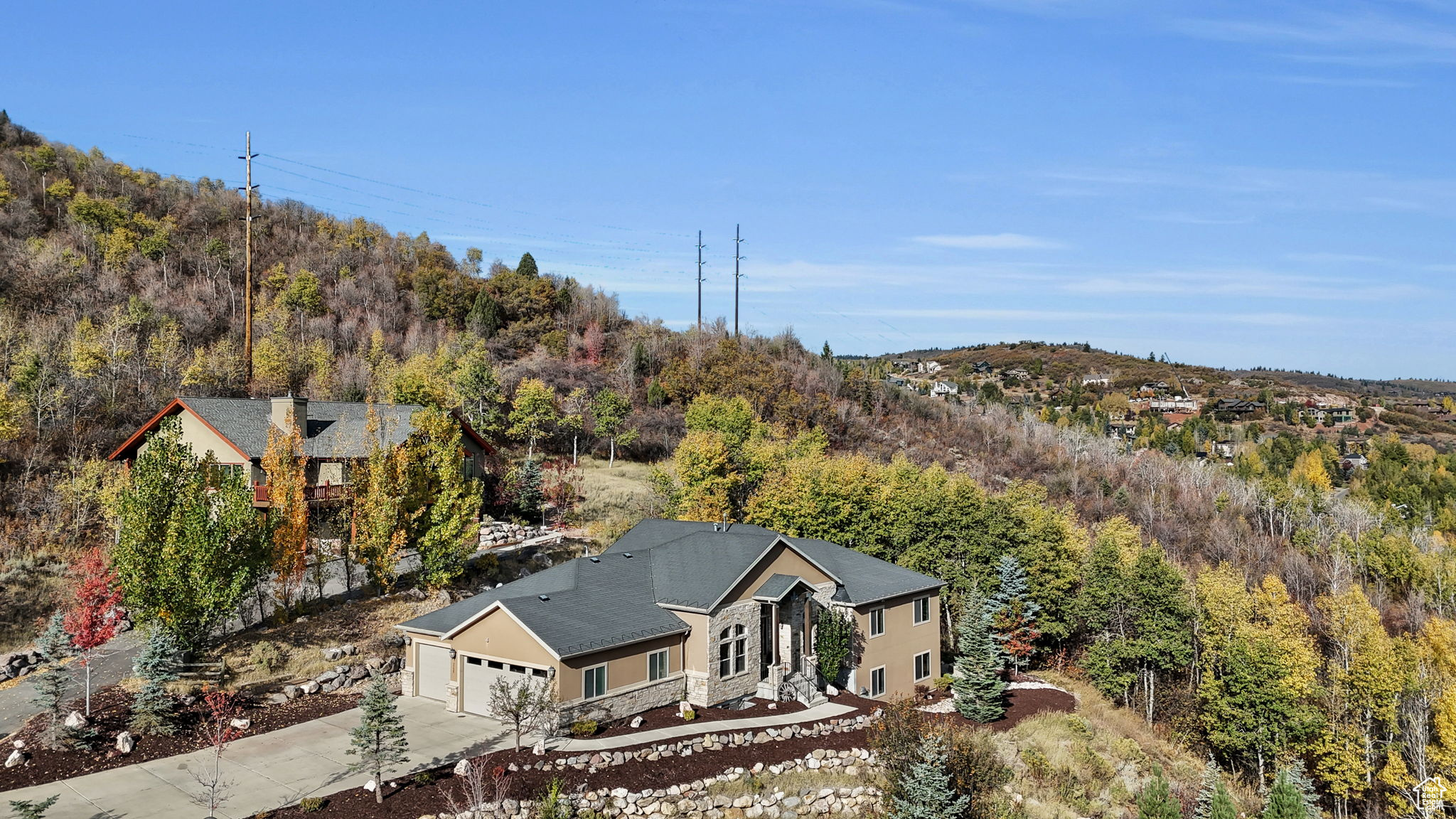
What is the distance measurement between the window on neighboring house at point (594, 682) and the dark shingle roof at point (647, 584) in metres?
0.64

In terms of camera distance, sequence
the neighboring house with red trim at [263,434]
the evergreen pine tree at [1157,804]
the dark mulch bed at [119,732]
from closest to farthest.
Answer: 1. the dark mulch bed at [119,732]
2. the evergreen pine tree at [1157,804]
3. the neighboring house with red trim at [263,434]

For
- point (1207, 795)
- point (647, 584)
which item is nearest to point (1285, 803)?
point (1207, 795)

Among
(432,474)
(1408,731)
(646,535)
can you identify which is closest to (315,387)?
(432,474)

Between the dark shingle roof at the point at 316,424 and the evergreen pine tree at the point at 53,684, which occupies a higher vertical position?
the dark shingle roof at the point at 316,424

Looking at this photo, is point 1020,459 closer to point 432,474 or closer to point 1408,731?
point 1408,731

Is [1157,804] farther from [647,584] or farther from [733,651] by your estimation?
[647,584]

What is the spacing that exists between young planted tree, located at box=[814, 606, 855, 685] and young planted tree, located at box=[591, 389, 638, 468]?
3355 centimetres

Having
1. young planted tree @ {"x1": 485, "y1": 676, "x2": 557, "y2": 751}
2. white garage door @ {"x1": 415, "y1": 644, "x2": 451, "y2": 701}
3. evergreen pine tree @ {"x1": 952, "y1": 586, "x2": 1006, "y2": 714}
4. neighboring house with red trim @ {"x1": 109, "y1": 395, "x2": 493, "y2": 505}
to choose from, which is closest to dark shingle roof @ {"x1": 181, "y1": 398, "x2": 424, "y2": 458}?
neighboring house with red trim @ {"x1": 109, "y1": 395, "x2": 493, "y2": 505}

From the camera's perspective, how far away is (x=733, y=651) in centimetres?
2627

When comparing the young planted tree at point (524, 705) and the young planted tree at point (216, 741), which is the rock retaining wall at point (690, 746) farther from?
the young planted tree at point (216, 741)

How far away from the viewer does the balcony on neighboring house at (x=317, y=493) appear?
3603 cm

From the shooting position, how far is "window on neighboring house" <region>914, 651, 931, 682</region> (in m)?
32.3

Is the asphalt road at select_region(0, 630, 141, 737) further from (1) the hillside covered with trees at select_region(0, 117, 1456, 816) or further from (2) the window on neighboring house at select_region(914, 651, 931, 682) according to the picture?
(2) the window on neighboring house at select_region(914, 651, 931, 682)

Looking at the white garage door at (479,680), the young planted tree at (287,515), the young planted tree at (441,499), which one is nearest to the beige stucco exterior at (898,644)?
the white garage door at (479,680)
